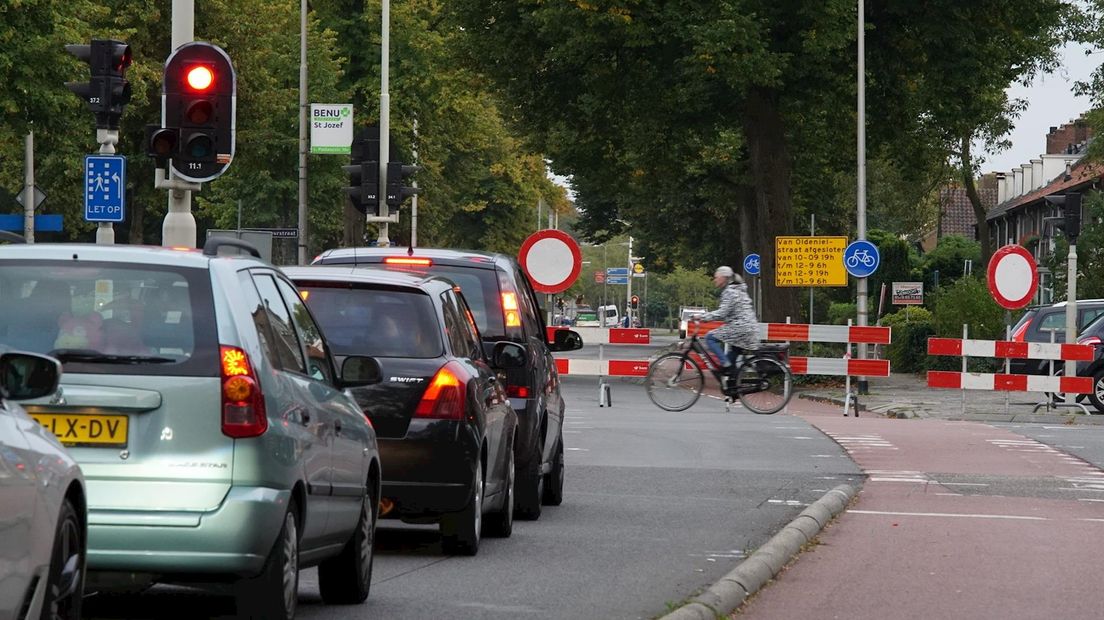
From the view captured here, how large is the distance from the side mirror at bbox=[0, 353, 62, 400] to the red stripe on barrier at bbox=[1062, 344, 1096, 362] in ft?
84.3

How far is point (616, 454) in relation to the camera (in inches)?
803

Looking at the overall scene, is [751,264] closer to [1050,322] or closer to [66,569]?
[1050,322]

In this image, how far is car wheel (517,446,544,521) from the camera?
44.4 ft

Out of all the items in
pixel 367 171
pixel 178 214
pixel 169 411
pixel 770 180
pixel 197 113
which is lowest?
pixel 169 411

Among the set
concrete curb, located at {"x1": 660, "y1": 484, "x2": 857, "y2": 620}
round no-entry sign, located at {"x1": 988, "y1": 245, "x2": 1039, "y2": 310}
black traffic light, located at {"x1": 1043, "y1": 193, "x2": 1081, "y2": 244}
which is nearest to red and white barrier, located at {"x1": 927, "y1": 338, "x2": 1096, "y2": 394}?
round no-entry sign, located at {"x1": 988, "y1": 245, "x2": 1039, "y2": 310}

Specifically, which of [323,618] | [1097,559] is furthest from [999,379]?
[323,618]

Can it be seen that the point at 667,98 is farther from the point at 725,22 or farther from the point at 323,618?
the point at 323,618

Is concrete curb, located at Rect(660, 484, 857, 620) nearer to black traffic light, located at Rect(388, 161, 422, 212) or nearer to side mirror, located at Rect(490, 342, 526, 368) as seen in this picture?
side mirror, located at Rect(490, 342, 526, 368)

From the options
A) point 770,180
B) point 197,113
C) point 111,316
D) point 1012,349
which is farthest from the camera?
point 770,180

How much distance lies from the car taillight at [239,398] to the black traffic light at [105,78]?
12.9m

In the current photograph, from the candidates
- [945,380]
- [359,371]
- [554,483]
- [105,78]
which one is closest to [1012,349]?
[945,380]

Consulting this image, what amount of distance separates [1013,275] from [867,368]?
283 cm

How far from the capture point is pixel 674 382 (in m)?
25.3

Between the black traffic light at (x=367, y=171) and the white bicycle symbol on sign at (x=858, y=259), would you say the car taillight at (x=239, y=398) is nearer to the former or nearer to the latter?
the black traffic light at (x=367, y=171)
